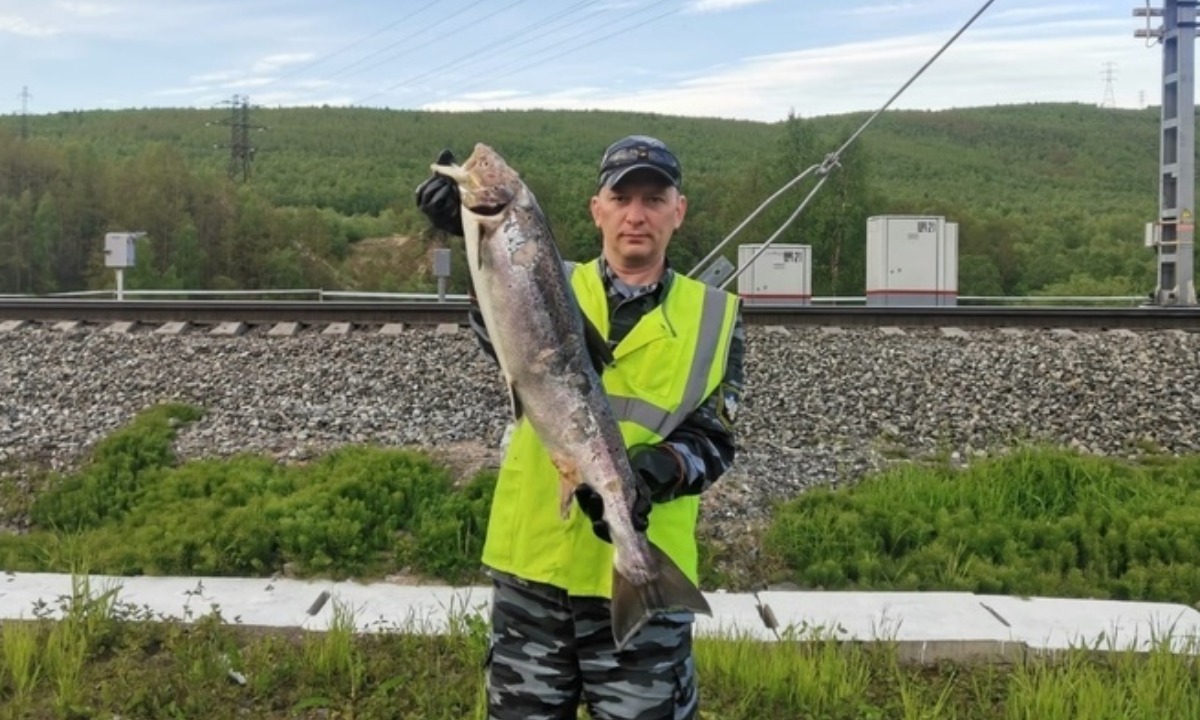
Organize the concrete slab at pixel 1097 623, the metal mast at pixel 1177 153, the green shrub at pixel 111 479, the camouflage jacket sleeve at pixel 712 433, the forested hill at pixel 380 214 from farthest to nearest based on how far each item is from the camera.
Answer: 1. the forested hill at pixel 380 214
2. the metal mast at pixel 1177 153
3. the green shrub at pixel 111 479
4. the concrete slab at pixel 1097 623
5. the camouflage jacket sleeve at pixel 712 433

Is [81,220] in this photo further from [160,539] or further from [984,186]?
[984,186]

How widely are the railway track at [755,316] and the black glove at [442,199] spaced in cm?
939

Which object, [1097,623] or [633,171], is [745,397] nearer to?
[1097,623]

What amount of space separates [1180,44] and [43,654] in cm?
1617

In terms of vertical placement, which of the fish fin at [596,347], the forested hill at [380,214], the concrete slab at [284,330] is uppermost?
the forested hill at [380,214]

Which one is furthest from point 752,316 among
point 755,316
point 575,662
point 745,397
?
point 575,662

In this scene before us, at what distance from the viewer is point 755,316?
12391 mm

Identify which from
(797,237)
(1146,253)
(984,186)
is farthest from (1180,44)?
(984,186)

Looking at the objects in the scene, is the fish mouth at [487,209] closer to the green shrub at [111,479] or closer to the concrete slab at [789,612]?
the concrete slab at [789,612]

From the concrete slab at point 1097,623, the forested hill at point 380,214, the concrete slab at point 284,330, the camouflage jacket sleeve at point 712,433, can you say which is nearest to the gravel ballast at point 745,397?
the concrete slab at point 284,330

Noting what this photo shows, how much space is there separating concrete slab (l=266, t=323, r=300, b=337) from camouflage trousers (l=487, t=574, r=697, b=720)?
914 centimetres

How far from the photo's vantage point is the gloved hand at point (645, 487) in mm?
2605

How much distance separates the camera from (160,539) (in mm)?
6613

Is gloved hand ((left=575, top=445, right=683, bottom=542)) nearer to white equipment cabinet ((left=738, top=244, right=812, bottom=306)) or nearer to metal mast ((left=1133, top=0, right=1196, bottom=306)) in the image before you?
metal mast ((left=1133, top=0, right=1196, bottom=306))
